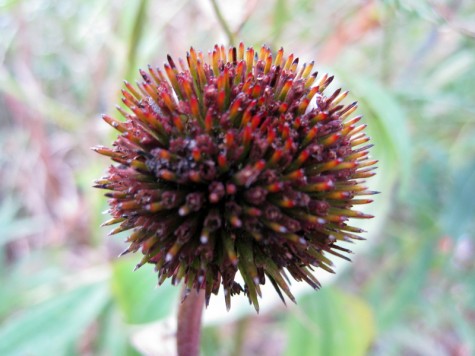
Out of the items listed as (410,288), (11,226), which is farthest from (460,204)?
(11,226)

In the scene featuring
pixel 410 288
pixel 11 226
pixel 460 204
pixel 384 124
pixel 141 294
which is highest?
pixel 11 226

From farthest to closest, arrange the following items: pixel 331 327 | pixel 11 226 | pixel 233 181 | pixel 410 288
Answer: pixel 11 226
pixel 410 288
pixel 331 327
pixel 233 181

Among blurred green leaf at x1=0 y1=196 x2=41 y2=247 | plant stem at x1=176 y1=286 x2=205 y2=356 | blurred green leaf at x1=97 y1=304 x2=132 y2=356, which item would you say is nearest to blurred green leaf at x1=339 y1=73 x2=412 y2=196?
plant stem at x1=176 y1=286 x2=205 y2=356

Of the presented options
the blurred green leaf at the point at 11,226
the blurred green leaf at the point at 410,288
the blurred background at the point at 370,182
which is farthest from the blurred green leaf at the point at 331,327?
the blurred green leaf at the point at 11,226

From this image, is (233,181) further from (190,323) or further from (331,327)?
(331,327)

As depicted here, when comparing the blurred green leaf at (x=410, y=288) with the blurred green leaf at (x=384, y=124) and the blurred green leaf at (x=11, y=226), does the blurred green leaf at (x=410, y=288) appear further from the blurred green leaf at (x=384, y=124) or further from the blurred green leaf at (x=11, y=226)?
the blurred green leaf at (x=11, y=226)

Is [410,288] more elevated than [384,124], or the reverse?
[384,124]

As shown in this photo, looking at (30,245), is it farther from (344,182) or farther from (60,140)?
(344,182)

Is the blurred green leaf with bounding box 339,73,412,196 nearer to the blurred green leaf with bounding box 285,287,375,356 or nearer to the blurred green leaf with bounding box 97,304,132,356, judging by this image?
the blurred green leaf with bounding box 285,287,375,356
